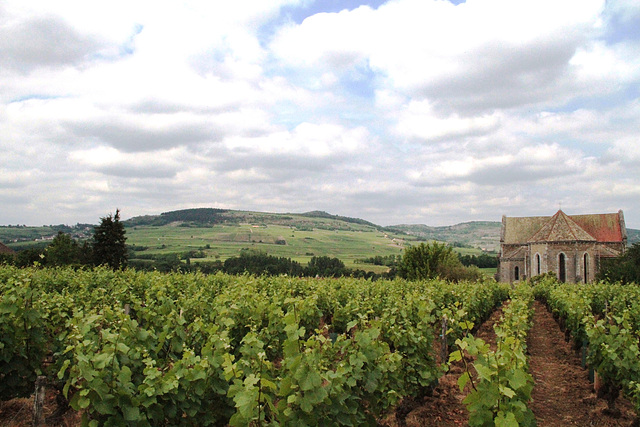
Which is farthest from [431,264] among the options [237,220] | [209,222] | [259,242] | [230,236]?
[237,220]

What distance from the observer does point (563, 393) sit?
8945 millimetres

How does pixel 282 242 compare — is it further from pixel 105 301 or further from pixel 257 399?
pixel 257 399

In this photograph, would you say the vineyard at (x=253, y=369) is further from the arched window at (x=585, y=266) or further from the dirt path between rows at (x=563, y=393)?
the arched window at (x=585, y=266)

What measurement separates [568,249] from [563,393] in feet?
111

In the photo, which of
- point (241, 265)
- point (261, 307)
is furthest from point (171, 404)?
point (241, 265)

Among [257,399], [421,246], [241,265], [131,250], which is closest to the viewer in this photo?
[257,399]

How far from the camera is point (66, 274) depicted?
48.9 feet

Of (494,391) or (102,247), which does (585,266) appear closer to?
(494,391)

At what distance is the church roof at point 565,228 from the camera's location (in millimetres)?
38438

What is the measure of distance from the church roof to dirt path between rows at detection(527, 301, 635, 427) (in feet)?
91.6

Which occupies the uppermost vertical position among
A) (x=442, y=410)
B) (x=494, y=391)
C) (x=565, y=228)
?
(x=565, y=228)

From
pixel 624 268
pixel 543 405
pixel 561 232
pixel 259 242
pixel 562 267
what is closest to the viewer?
pixel 543 405

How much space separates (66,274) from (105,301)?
655 cm

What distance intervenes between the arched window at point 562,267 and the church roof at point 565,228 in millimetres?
1600
